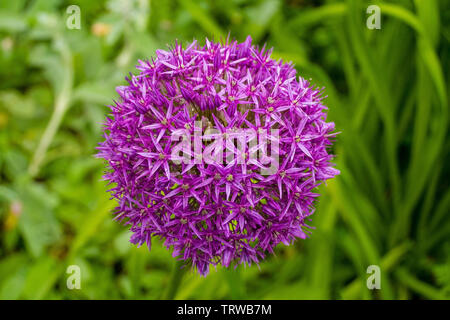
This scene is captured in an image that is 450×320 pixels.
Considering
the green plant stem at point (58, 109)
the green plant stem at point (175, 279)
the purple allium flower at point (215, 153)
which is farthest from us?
the green plant stem at point (58, 109)

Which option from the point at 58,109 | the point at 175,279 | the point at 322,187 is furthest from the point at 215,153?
the point at 58,109

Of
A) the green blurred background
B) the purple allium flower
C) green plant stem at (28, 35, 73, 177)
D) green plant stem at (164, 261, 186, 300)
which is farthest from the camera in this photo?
green plant stem at (28, 35, 73, 177)

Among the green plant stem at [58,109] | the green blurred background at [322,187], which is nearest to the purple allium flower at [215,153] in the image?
the green blurred background at [322,187]

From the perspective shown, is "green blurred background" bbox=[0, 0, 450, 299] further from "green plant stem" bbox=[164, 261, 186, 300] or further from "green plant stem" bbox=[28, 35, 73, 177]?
"green plant stem" bbox=[164, 261, 186, 300]

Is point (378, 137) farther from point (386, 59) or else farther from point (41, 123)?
point (41, 123)

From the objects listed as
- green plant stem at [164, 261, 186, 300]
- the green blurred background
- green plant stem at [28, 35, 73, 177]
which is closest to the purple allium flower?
green plant stem at [164, 261, 186, 300]

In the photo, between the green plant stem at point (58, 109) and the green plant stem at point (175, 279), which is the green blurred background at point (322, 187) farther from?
the green plant stem at point (175, 279)
